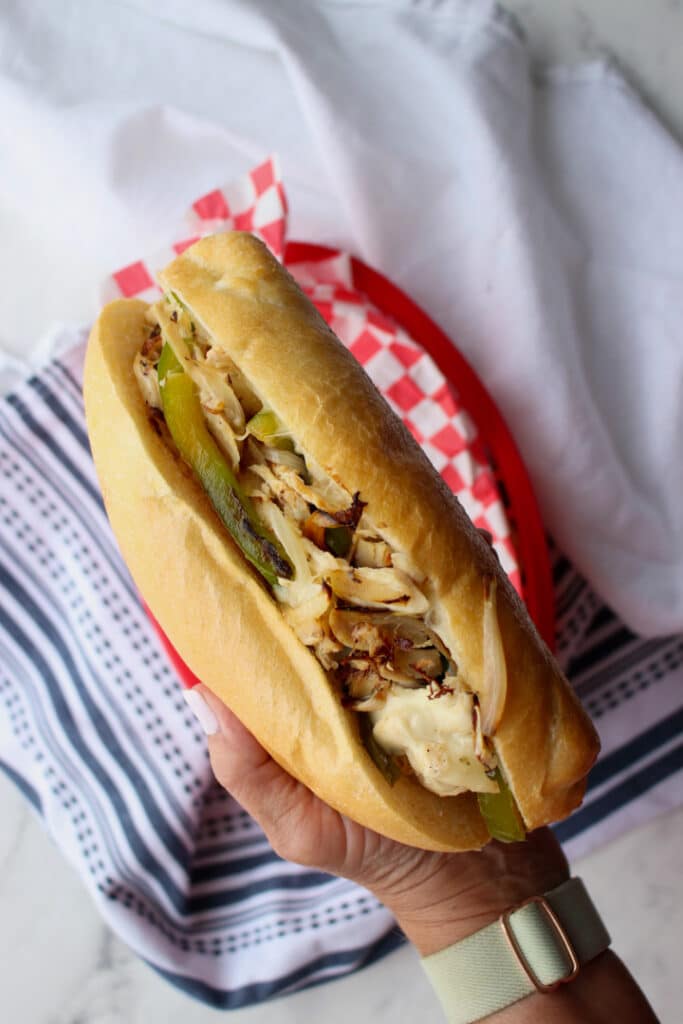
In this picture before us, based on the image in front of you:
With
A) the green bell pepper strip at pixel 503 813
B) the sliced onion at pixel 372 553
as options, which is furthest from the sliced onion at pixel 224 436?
the green bell pepper strip at pixel 503 813

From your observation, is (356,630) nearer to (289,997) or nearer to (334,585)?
(334,585)

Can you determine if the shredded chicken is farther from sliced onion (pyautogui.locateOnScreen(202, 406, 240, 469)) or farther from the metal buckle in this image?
the metal buckle

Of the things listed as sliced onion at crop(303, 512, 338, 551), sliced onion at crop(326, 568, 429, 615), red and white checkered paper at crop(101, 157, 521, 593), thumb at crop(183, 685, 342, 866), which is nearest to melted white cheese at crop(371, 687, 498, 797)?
sliced onion at crop(326, 568, 429, 615)

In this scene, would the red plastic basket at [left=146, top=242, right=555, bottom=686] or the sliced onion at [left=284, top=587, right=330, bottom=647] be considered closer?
the sliced onion at [left=284, top=587, right=330, bottom=647]

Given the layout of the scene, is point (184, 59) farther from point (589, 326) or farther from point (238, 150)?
point (589, 326)

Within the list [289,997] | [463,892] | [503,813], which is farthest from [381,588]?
[289,997]
